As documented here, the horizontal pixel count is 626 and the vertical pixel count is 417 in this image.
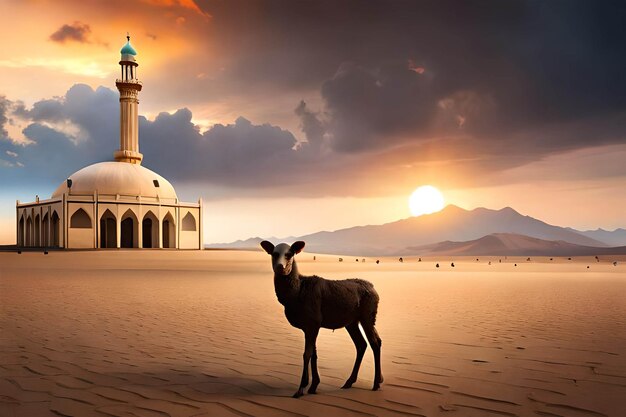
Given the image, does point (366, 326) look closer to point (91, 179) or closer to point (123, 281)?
point (123, 281)

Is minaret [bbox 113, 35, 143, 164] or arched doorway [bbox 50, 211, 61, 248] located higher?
minaret [bbox 113, 35, 143, 164]

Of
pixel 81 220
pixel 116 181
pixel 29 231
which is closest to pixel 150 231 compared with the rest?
pixel 116 181

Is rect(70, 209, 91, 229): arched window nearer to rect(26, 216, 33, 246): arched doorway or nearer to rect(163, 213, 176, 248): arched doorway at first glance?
rect(26, 216, 33, 246): arched doorway

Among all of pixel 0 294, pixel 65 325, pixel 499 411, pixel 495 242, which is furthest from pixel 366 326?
pixel 495 242

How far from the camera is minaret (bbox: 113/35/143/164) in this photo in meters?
72.3

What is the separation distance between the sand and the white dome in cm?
4931

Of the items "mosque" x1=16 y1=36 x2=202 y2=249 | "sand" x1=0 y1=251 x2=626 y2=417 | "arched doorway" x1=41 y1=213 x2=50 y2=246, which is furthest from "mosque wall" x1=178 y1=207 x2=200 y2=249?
"sand" x1=0 y1=251 x2=626 y2=417

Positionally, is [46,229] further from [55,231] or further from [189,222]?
[189,222]

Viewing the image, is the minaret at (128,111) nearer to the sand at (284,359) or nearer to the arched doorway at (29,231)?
the arched doorway at (29,231)

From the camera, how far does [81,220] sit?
6191cm

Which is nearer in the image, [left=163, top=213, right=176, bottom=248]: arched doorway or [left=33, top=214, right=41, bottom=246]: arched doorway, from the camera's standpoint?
[left=33, top=214, right=41, bottom=246]: arched doorway

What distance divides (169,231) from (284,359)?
2441 inches

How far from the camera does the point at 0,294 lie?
17844 millimetres

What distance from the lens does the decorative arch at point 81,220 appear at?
6172 cm
